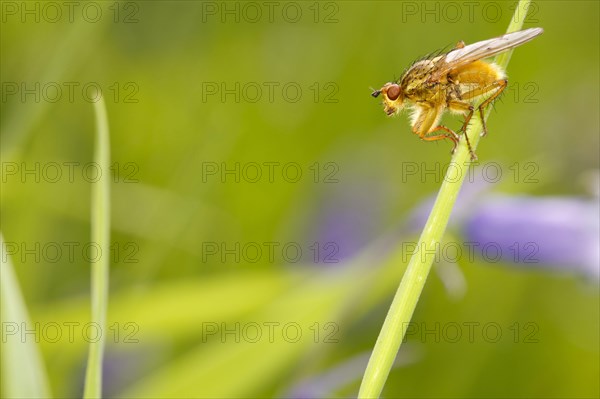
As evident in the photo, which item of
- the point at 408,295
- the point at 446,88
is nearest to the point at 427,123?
the point at 446,88

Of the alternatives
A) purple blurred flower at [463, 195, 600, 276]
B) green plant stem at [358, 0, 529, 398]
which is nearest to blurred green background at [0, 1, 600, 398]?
purple blurred flower at [463, 195, 600, 276]

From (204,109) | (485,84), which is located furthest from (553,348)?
(485,84)

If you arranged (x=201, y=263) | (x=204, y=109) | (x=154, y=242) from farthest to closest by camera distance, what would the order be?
(x=204, y=109)
(x=201, y=263)
(x=154, y=242)

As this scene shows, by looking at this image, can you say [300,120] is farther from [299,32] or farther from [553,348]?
[553,348]

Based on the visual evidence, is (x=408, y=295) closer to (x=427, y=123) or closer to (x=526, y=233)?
(x=427, y=123)

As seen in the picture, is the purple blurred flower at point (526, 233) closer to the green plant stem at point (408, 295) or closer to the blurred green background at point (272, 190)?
the blurred green background at point (272, 190)

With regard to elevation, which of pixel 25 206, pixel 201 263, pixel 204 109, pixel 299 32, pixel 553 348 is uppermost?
→ pixel 299 32

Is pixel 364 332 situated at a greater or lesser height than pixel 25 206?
lesser

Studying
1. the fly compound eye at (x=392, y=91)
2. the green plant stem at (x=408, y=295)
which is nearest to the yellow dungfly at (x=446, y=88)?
the fly compound eye at (x=392, y=91)
